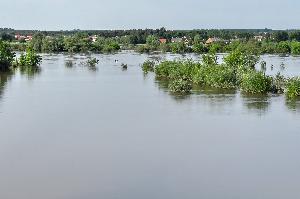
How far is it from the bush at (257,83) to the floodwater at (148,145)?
2.34 feet

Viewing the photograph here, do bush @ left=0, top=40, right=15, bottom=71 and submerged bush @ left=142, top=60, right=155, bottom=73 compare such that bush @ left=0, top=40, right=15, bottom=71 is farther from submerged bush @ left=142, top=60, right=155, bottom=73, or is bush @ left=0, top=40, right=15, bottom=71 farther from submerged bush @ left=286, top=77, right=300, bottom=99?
submerged bush @ left=286, top=77, right=300, bottom=99

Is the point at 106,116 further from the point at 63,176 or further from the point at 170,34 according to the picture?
the point at 170,34

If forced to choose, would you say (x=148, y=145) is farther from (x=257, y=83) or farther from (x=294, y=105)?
Result: (x=257, y=83)

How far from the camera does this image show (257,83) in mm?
27891

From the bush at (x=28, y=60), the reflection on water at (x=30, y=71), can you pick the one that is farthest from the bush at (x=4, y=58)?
the bush at (x=28, y=60)

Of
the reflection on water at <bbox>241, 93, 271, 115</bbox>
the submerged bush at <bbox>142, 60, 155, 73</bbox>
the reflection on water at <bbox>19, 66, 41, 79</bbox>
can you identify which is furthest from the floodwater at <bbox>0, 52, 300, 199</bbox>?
the submerged bush at <bbox>142, 60, 155, 73</bbox>

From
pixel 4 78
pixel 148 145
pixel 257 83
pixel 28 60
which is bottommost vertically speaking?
pixel 148 145

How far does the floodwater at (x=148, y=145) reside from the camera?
1303 cm

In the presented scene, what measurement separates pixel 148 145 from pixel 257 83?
12486mm

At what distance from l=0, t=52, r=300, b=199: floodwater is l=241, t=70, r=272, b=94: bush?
2.34ft

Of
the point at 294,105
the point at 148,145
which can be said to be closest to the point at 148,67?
the point at 294,105

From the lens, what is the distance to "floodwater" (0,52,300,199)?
13.0 metres

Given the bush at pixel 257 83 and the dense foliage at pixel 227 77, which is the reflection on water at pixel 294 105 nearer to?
the dense foliage at pixel 227 77

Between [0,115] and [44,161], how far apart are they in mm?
7419
